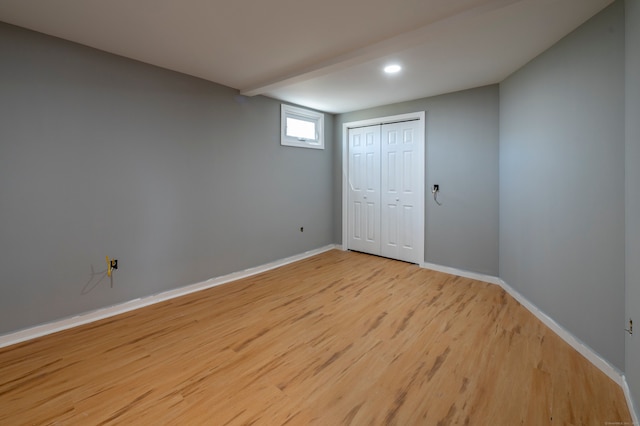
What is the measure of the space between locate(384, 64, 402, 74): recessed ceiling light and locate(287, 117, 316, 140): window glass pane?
6.29ft

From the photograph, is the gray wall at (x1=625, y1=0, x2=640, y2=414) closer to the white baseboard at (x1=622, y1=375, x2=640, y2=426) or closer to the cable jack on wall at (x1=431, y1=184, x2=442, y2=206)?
the white baseboard at (x1=622, y1=375, x2=640, y2=426)

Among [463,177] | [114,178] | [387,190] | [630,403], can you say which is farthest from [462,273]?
[114,178]

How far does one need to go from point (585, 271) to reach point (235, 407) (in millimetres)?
2649

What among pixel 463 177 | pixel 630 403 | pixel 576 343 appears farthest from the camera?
pixel 463 177

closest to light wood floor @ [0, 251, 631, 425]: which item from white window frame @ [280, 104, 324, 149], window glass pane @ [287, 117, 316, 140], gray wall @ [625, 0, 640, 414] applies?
gray wall @ [625, 0, 640, 414]

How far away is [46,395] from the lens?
1.78 m

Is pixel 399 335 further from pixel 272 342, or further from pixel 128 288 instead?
pixel 128 288

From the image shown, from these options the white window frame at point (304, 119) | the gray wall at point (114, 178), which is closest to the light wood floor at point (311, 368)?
the gray wall at point (114, 178)

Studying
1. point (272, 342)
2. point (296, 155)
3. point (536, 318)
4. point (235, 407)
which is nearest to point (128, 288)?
point (272, 342)

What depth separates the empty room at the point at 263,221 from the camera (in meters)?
1.78

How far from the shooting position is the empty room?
5.84 ft

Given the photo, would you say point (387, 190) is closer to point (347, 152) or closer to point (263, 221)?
point (347, 152)

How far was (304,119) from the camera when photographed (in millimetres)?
4898

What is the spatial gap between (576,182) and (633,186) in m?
0.61
